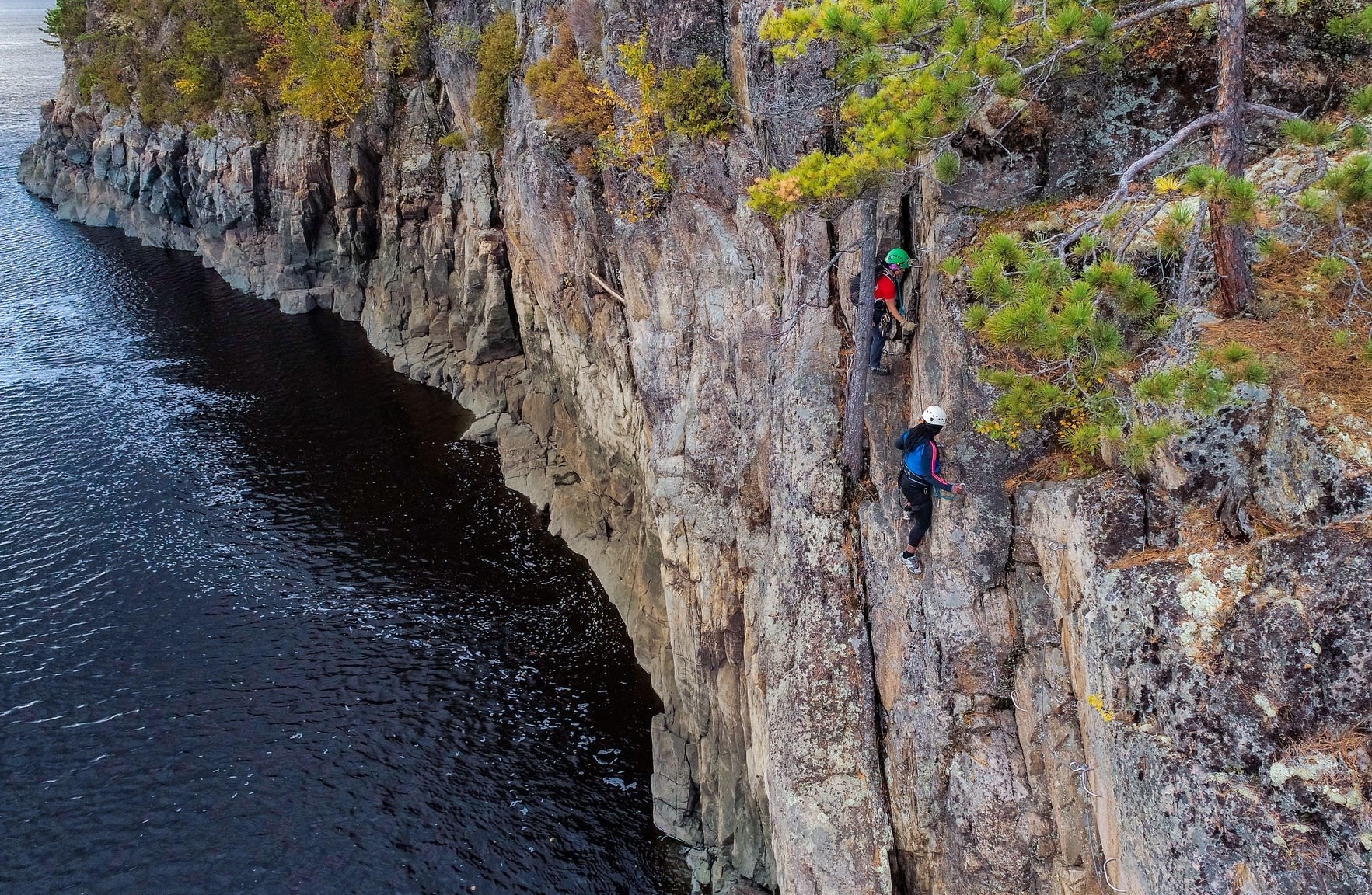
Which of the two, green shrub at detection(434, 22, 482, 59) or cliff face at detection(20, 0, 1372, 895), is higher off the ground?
green shrub at detection(434, 22, 482, 59)

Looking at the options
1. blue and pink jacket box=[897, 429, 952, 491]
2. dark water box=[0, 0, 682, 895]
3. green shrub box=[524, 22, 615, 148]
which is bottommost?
dark water box=[0, 0, 682, 895]

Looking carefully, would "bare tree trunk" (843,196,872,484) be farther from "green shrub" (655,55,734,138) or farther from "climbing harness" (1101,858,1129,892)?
"climbing harness" (1101,858,1129,892)

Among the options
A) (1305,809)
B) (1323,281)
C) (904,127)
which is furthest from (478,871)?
(1323,281)

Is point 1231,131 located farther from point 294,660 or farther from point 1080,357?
point 294,660

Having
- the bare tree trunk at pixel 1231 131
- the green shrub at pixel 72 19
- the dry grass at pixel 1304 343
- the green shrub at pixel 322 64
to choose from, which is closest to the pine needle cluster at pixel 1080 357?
the dry grass at pixel 1304 343

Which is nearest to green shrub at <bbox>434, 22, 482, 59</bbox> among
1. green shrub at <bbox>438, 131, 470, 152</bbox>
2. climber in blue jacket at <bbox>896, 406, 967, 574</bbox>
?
green shrub at <bbox>438, 131, 470, 152</bbox>

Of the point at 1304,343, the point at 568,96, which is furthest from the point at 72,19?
the point at 1304,343
